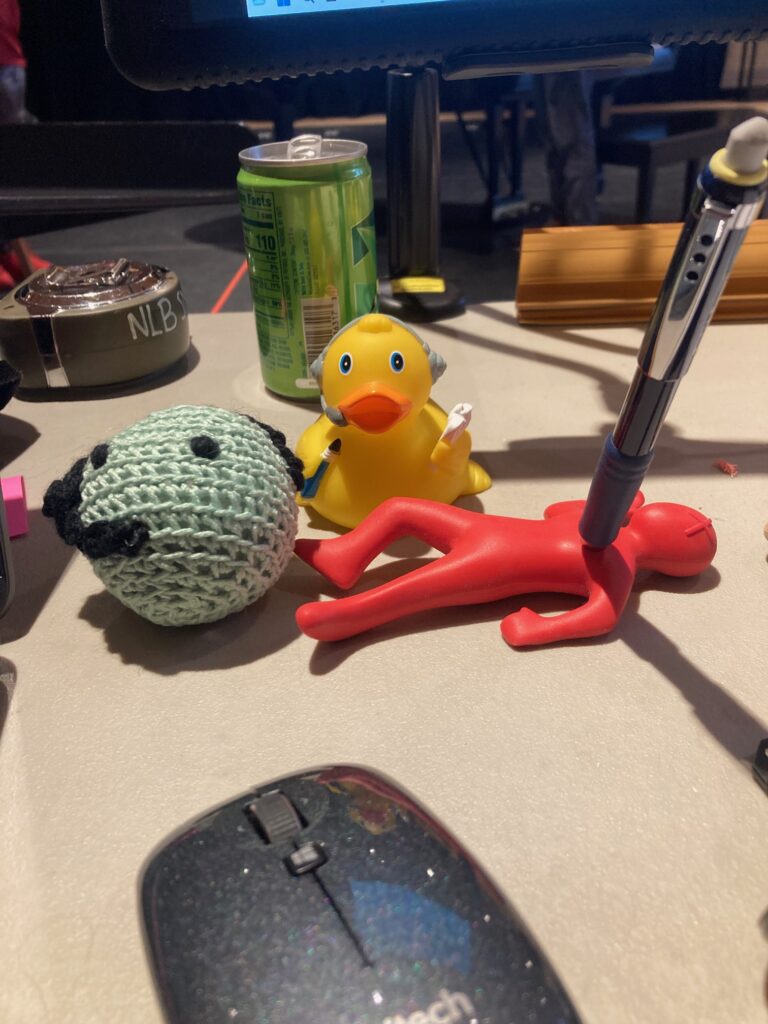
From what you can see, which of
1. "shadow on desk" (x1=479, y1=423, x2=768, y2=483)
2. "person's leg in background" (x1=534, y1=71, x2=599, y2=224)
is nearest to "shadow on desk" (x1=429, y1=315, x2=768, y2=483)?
"shadow on desk" (x1=479, y1=423, x2=768, y2=483)

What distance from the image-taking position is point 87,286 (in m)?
0.55

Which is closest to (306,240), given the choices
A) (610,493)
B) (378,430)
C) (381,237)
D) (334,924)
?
(378,430)

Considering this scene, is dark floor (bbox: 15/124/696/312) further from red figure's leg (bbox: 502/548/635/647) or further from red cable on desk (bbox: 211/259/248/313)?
red figure's leg (bbox: 502/548/635/647)

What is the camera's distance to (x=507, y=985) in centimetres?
19

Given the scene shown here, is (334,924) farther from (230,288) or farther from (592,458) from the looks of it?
(230,288)

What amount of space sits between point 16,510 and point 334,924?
0.32 metres

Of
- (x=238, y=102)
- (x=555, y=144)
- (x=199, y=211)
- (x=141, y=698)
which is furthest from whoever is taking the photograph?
(x=199, y=211)

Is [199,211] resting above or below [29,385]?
below

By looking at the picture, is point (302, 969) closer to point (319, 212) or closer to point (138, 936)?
point (138, 936)

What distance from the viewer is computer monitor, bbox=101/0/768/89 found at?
1.37 ft

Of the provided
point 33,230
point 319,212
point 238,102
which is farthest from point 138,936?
point 238,102

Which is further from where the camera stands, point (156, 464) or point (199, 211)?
point (199, 211)

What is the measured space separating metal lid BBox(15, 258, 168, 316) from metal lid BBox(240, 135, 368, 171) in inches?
5.1

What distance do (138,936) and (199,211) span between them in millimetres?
1630
